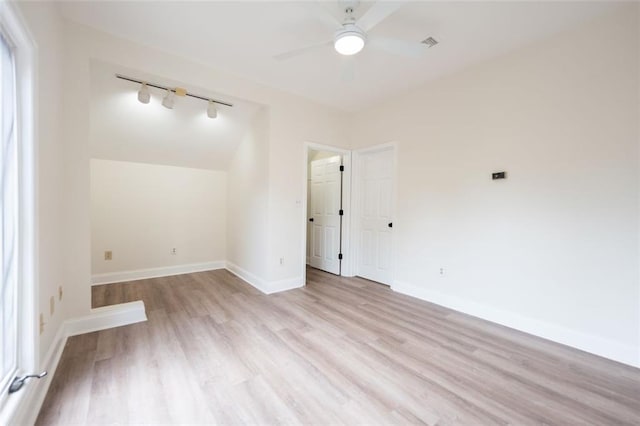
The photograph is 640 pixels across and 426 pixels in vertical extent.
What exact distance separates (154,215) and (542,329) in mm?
5372

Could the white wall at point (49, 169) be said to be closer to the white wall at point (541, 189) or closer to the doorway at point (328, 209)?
the doorway at point (328, 209)

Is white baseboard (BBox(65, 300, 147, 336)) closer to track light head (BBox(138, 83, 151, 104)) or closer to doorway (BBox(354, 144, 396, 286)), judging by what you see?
track light head (BBox(138, 83, 151, 104))

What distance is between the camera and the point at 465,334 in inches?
97.3

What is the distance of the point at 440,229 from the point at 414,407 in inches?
85.4

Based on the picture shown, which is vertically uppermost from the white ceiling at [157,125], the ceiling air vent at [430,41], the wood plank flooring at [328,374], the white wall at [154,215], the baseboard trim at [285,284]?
the ceiling air vent at [430,41]

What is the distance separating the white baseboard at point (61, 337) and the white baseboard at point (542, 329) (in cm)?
338

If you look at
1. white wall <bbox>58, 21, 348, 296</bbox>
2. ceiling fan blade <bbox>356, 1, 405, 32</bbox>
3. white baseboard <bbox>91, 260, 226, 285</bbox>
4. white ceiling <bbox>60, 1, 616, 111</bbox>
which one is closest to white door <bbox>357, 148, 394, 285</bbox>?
white wall <bbox>58, 21, 348, 296</bbox>

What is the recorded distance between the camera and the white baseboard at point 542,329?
2066 millimetres

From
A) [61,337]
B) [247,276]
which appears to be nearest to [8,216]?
[61,337]

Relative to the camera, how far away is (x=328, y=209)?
186 inches

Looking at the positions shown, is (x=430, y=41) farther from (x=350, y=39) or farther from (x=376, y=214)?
(x=376, y=214)

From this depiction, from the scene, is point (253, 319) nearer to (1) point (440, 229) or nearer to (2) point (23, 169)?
(2) point (23, 169)

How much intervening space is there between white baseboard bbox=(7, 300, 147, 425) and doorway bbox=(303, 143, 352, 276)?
8.65ft

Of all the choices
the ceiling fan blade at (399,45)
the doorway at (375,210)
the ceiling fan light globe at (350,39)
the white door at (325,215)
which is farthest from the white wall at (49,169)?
the doorway at (375,210)
